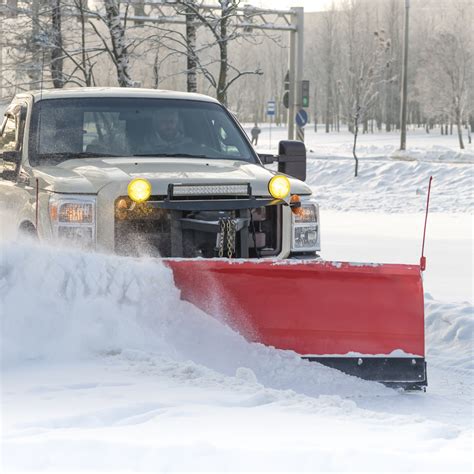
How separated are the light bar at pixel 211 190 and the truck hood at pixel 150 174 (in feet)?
0.10

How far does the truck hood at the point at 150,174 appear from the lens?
205 inches

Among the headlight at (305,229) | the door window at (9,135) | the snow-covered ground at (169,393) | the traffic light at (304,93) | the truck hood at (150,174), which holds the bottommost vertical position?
the snow-covered ground at (169,393)

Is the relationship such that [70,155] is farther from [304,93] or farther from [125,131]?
[304,93]

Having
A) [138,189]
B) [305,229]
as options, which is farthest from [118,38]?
[138,189]

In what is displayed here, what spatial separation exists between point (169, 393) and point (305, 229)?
6.30ft

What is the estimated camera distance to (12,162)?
6121 mm

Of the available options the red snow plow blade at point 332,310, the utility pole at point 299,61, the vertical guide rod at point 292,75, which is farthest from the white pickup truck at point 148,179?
the utility pole at point 299,61

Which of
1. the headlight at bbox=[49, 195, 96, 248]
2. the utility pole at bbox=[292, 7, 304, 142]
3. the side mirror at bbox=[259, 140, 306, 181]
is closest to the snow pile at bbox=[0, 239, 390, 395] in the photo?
the headlight at bbox=[49, 195, 96, 248]

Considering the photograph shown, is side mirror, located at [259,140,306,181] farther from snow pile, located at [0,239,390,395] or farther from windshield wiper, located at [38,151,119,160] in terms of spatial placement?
snow pile, located at [0,239,390,395]

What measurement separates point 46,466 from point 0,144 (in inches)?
168

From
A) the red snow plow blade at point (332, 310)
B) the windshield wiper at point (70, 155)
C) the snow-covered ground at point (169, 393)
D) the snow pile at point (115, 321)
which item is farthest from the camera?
the windshield wiper at point (70, 155)

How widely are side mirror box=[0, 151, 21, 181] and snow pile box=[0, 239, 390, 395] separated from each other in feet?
4.71

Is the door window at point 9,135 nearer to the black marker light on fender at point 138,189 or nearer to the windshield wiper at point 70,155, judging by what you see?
the windshield wiper at point 70,155

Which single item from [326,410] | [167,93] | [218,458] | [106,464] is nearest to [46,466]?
[106,464]
